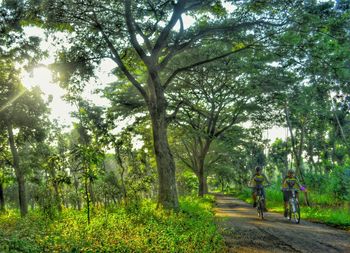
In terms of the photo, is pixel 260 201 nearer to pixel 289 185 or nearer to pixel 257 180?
pixel 257 180

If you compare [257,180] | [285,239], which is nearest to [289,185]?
[257,180]

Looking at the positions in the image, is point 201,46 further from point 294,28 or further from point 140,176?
point 140,176

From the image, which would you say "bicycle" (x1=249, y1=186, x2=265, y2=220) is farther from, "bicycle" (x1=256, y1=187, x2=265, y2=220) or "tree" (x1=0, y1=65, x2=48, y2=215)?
"tree" (x1=0, y1=65, x2=48, y2=215)

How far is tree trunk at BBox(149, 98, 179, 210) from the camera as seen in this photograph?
579 inches

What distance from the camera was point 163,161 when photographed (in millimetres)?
15008

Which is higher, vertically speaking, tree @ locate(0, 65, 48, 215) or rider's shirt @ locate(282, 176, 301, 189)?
tree @ locate(0, 65, 48, 215)

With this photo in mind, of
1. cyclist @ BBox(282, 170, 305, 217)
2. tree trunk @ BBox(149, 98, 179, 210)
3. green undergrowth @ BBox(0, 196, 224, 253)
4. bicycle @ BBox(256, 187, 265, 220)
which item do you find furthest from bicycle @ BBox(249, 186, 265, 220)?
green undergrowth @ BBox(0, 196, 224, 253)

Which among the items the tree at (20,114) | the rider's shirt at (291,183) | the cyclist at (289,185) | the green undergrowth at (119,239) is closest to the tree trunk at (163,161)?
the green undergrowth at (119,239)

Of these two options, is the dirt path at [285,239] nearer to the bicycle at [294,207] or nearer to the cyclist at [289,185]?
the bicycle at [294,207]

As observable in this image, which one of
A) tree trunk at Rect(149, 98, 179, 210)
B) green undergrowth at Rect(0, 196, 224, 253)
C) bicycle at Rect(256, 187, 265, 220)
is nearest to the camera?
green undergrowth at Rect(0, 196, 224, 253)

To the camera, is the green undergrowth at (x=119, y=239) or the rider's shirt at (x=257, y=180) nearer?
the green undergrowth at (x=119, y=239)

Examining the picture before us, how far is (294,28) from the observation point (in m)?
13.9

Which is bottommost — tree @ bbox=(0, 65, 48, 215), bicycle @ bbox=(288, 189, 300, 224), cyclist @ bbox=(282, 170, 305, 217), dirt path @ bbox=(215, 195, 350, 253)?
dirt path @ bbox=(215, 195, 350, 253)

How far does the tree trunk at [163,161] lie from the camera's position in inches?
579
